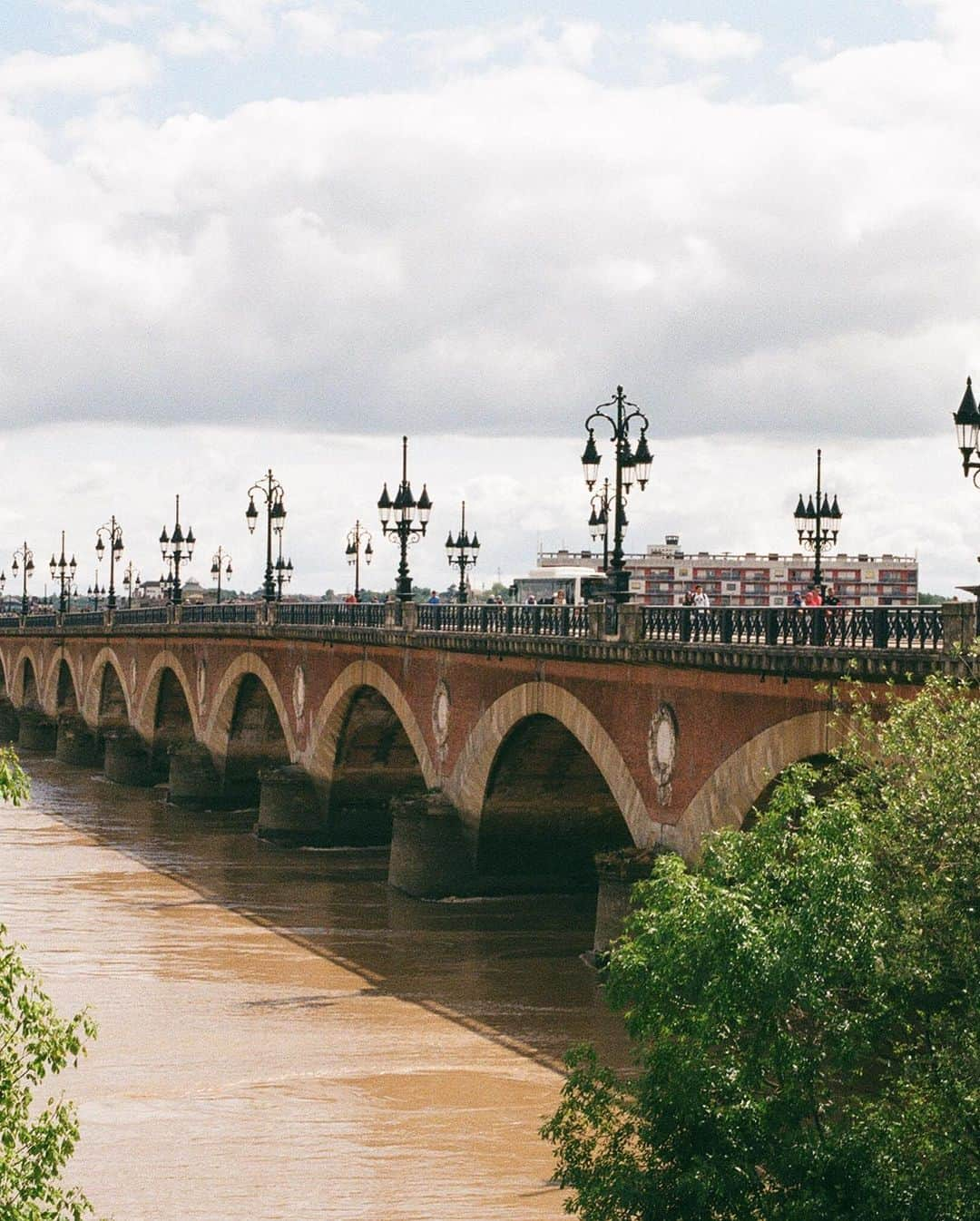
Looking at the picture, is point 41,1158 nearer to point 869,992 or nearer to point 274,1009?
point 869,992

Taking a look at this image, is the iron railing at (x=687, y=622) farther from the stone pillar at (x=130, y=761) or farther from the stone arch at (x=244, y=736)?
the stone pillar at (x=130, y=761)

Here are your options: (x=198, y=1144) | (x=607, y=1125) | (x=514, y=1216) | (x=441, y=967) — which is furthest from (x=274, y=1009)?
(x=607, y=1125)

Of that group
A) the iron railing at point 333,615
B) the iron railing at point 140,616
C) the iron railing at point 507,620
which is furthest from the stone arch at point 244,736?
the iron railing at point 507,620

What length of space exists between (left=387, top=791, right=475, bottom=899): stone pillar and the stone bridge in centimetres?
4

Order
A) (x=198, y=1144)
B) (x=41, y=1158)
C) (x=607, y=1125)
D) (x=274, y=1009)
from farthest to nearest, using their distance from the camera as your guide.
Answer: (x=274, y=1009), (x=198, y=1144), (x=607, y=1125), (x=41, y=1158)

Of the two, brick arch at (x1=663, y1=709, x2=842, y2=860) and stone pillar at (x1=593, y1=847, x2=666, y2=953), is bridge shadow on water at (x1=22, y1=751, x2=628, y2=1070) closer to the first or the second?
stone pillar at (x1=593, y1=847, x2=666, y2=953)

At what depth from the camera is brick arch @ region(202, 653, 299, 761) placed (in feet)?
163

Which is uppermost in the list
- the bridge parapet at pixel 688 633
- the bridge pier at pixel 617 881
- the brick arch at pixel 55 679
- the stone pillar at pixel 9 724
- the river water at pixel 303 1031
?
the bridge parapet at pixel 688 633

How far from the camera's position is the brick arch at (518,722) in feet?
91.6

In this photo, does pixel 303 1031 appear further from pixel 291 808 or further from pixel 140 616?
pixel 140 616

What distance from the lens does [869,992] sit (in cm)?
1423

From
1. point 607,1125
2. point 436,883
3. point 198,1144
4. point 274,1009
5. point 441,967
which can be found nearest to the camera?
point 607,1125

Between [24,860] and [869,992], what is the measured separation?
101ft

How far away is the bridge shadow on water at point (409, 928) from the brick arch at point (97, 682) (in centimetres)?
1659
